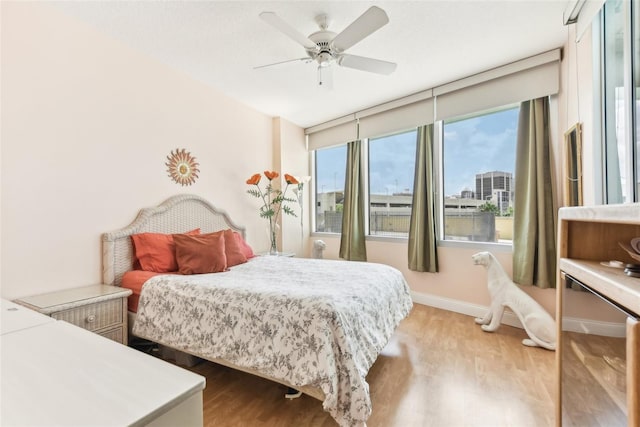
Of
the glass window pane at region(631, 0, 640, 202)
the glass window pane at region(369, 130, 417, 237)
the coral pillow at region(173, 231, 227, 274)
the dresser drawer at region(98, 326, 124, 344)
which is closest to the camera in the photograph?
the glass window pane at region(631, 0, 640, 202)

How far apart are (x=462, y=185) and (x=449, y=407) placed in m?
2.47

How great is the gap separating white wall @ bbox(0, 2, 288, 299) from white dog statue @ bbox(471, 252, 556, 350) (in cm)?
326

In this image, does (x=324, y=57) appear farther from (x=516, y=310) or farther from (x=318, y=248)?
(x=516, y=310)

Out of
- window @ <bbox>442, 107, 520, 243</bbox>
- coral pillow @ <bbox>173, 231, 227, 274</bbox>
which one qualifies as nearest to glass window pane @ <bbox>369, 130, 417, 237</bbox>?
window @ <bbox>442, 107, 520, 243</bbox>

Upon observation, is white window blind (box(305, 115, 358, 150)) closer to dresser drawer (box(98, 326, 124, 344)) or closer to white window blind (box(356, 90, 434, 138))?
white window blind (box(356, 90, 434, 138))

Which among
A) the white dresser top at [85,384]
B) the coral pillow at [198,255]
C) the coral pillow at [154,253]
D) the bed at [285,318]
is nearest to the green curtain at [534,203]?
the bed at [285,318]

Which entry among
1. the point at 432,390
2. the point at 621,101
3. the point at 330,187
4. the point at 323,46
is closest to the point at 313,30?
the point at 323,46

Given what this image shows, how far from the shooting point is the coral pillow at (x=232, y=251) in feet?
9.16

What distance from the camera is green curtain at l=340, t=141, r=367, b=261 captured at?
416 cm

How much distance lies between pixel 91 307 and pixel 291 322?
1424mm

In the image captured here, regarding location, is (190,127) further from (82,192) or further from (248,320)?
(248,320)

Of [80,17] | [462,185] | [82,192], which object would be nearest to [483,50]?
[462,185]

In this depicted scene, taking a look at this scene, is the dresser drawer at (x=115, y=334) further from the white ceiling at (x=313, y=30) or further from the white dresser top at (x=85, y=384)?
the white ceiling at (x=313, y=30)

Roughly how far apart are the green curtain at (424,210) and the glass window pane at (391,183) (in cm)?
26
